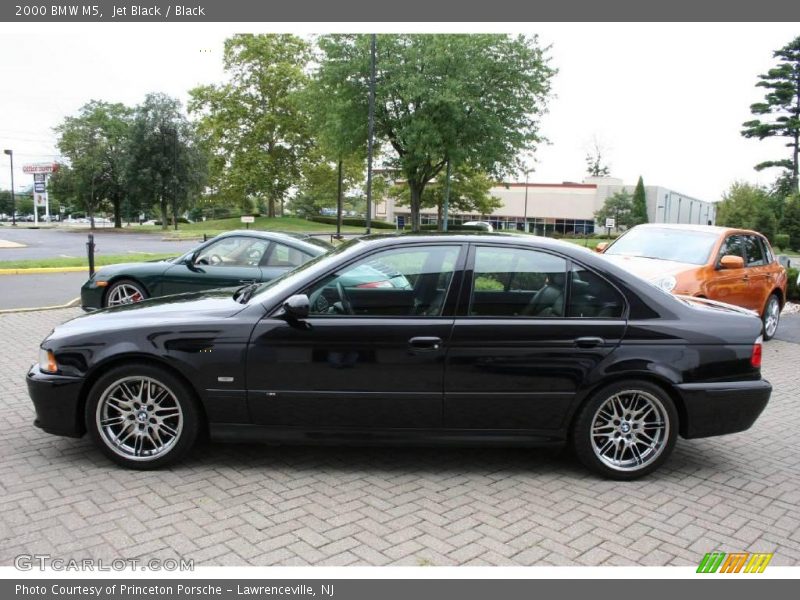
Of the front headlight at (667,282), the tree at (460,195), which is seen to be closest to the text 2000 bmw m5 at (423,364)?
the front headlight at (667,282)

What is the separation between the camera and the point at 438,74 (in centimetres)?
2902

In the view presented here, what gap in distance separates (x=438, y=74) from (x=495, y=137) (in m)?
3.83

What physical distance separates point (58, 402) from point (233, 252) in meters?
4.82

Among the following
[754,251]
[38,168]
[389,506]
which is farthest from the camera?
[38,168]

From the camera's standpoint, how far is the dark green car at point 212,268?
8.70 m

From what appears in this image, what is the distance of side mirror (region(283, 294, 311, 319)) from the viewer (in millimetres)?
4105

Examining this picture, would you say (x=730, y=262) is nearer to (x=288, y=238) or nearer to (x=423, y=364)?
(x=288, y=238)

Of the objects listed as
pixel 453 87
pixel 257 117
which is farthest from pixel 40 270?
pixel 257 117

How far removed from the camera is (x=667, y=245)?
31.0 ft

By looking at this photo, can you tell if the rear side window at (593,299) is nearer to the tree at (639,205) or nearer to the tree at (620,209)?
the tree at (620,209)

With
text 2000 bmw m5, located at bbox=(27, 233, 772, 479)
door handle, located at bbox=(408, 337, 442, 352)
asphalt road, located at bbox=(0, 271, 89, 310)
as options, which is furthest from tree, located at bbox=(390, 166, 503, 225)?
door handle, located at bbox=(408, 337, 442, 352)

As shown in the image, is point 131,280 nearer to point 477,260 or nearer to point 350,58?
point 477,260

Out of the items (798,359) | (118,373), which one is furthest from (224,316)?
(798,359)

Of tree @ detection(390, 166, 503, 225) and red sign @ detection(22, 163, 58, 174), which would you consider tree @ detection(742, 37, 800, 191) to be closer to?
tree @ detection(390, 166, 503, 225)
